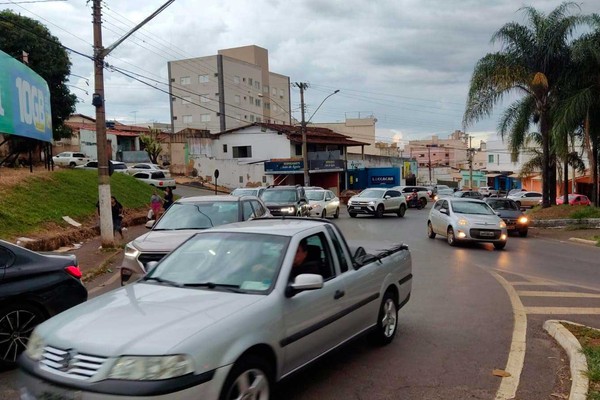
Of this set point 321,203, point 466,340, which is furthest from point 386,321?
point 321,203

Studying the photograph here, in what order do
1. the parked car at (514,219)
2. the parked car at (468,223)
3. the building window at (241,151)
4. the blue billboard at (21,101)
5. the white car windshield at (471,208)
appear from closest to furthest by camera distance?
the blue billboard at (21,101) < the parked car at (468,223) < the white car windshield at (471,208) < the parked car at (514,219) < the building window at (241,151)

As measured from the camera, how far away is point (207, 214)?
376 inches

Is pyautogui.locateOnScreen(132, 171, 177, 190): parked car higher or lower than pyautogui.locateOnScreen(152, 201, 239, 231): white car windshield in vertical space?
higher

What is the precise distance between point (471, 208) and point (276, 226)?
13.6 m

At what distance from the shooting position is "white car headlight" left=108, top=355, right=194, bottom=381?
318 centimetres

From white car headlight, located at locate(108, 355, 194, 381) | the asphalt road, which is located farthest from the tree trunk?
white car headlight, located at locate(108, 355, 194, 381)

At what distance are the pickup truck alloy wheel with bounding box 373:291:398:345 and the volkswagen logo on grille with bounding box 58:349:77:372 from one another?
3478 mm

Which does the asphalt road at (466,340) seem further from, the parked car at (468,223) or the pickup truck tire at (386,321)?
the parked car at (468,223)

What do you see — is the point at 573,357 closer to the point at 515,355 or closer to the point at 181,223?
the point at 515,355

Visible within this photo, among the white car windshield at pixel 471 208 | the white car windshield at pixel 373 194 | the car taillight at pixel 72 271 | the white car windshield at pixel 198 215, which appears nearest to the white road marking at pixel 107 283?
the white car windshield at pixel 198 215

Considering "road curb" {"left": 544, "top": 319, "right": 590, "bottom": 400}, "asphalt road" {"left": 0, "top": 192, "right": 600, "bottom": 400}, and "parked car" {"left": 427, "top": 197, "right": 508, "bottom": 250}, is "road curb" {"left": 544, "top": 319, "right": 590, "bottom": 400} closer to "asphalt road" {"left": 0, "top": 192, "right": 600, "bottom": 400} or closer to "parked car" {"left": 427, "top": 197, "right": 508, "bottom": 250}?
"asphalt road" {"left": 0, "top": 192, "right": 600, "bottom": 400}

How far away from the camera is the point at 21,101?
17.0m

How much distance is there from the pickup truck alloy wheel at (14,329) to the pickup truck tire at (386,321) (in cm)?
382

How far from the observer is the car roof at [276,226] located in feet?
16.3
